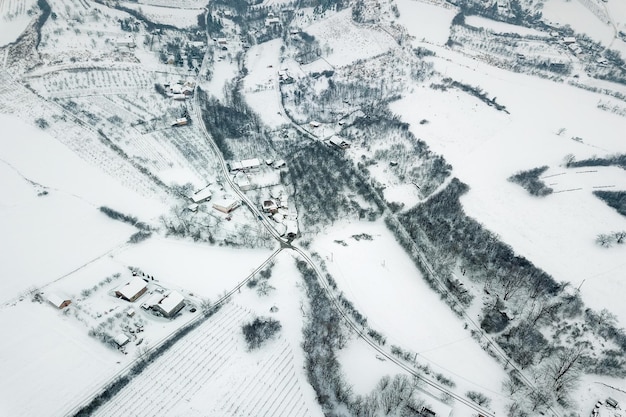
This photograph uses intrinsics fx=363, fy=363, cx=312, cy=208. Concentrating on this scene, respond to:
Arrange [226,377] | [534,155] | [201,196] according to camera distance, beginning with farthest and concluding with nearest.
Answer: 1. [534,155]
2. [201,196]
3. [226,377]

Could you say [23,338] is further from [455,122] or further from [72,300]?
[455,122]

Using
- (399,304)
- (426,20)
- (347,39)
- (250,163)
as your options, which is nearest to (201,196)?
(250,163)

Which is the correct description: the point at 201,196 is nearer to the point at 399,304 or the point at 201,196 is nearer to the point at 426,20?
the point at 399,304

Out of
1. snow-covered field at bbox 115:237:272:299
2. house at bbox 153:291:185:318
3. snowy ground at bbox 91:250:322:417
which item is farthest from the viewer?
snow-covered field at bbox 115:237:272:299

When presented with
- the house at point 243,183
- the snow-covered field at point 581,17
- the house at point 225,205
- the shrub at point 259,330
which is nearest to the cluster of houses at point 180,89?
the house at point 243,183

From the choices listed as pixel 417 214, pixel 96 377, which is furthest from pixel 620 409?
pixel 96 377

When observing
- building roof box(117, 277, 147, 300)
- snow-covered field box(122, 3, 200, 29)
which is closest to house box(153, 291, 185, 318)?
building roof box(117, 277, 147, 300)

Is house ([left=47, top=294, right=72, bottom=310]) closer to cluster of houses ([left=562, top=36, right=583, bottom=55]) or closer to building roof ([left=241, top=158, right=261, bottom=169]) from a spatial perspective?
building roof ([left=241, top=158, right=261, bottom=169])

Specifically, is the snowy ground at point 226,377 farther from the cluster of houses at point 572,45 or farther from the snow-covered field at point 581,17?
the snow-covered field at point 581,17
